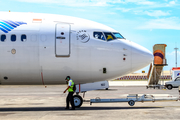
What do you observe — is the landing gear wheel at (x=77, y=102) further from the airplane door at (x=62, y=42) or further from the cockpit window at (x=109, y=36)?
the cockpit window at (x=109, y=36)

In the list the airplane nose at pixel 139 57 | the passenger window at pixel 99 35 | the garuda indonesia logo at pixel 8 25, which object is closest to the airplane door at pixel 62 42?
the passenger window at pixel 99 35

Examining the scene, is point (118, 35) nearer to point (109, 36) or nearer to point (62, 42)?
point (109, 36)

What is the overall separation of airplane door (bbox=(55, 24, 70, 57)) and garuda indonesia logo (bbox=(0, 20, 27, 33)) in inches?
93.1

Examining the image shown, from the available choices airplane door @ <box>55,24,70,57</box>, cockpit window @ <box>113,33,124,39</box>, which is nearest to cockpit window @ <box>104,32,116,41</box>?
cockpit window @ <box>113,33,124,39</box>

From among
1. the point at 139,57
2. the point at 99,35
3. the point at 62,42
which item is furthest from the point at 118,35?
the point at 62,42

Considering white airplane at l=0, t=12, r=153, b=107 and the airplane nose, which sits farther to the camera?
the airplane nose

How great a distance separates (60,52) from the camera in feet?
49.9

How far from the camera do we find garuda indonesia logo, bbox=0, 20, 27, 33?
1524 centimetres

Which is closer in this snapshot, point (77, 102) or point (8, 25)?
point (8, 25)

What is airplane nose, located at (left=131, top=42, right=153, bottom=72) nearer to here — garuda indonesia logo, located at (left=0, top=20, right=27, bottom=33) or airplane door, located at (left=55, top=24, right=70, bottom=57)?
airplane door, located at (left=55, top=24, right=70, bottom=57)

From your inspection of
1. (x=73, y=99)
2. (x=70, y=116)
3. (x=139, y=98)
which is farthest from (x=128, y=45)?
(x=70, y=116)

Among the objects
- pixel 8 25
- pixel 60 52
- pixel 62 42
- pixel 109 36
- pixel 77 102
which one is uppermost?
pixel 8 25

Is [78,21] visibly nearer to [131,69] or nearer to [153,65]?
[131,69]

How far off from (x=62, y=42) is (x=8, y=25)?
3401 millimetres
